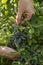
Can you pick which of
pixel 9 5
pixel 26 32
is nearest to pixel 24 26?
pixel 26 32

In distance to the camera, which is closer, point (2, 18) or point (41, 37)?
point (41, 37)

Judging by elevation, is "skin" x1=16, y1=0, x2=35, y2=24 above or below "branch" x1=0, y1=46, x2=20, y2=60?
above

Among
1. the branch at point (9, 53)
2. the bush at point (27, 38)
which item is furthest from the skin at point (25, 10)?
the branch at point (9, 53)

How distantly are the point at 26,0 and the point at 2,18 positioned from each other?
0.82 feet

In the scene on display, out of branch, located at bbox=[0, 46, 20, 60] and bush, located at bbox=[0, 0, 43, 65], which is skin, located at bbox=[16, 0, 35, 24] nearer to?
bush, located at bbox=[0, 0, 43, 65]

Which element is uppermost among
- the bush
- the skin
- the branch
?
the skin

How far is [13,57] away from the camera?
132 centimetres

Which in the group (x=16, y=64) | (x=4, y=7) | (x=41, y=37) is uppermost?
(x=4, y=7)

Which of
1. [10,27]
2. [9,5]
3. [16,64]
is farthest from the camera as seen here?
[9,5]

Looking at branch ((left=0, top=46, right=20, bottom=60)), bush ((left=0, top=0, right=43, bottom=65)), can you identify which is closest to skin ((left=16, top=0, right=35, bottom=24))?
bush ((left=0, top=0, right=43, bottom=65))

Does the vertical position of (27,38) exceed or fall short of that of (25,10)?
it falls short

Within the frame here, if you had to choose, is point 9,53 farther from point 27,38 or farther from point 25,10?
point 25,10

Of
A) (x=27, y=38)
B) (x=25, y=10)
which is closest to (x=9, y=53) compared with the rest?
(x=27, y=38)

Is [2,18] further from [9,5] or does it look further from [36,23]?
[36,23]
